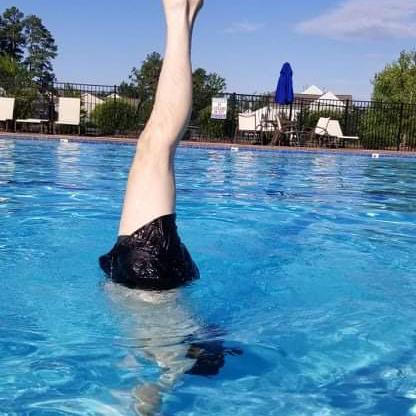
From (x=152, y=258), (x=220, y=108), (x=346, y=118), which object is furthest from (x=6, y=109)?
(x=152, y=258)

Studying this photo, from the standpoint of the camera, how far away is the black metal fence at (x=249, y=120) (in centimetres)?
2134

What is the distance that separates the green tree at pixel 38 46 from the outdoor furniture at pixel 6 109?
195ft

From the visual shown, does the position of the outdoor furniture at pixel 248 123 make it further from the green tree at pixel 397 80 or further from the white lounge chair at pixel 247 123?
the green tree at pixel 397 80

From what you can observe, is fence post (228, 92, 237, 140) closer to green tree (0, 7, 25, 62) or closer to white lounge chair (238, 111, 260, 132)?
white lounge chair (238, 111, 260, 132)

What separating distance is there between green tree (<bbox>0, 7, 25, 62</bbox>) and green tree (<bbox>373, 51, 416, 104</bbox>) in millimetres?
53698

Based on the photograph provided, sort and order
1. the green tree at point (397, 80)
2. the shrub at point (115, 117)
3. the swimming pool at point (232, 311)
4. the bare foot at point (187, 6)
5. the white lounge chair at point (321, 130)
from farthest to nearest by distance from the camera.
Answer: the green tree at point (397, 80), the shrub at point (115, 117), the white lounge chair at point (321, 130), the bare foot at point (187, 6), the swimming pool at point (232, 311)

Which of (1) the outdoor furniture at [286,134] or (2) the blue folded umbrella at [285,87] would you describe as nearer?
(1) the outdoor furniture at [286,134]

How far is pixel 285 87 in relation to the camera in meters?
21.0

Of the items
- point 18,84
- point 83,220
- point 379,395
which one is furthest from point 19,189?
point 18,84

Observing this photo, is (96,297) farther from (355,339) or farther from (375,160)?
(375,160)

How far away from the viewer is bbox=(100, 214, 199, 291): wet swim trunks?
2.86 metres

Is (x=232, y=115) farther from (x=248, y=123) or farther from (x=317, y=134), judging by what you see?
(x=317, y=134)

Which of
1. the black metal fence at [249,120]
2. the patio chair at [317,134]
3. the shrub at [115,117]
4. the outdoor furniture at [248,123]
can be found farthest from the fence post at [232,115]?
the shrub at [115,117]

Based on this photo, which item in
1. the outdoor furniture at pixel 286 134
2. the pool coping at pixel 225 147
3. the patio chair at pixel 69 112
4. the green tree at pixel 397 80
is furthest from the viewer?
the green tree at pixel 397 80
